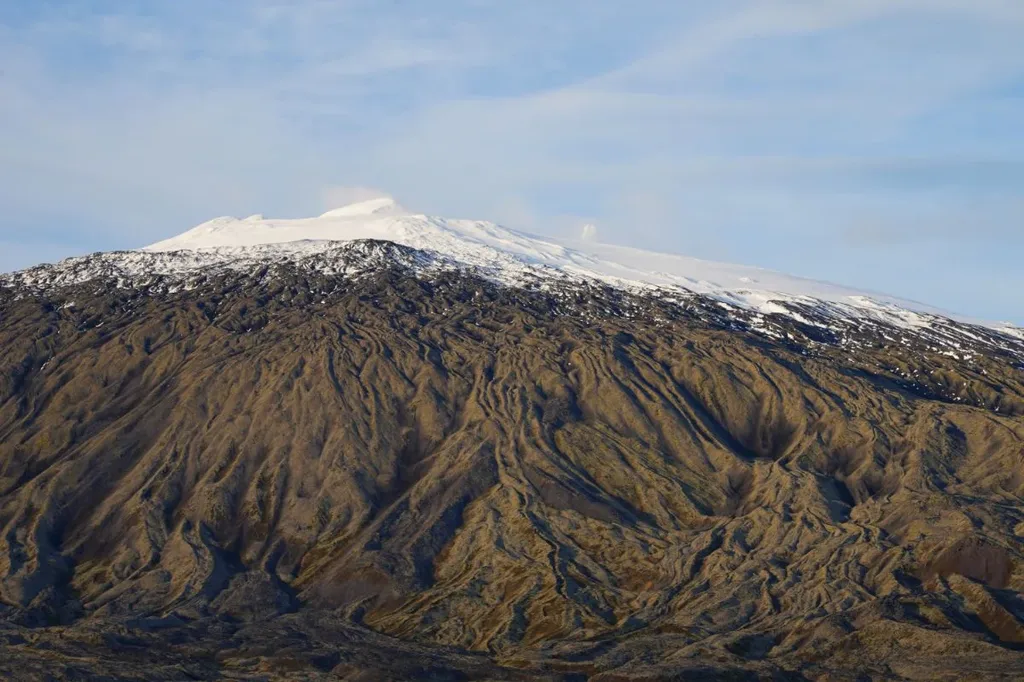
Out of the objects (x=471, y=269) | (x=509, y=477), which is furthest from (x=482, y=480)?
(x=471, y=269)

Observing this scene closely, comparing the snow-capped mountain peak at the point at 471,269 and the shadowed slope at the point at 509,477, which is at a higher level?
the snow-capped mountain peak at the point at 471,269

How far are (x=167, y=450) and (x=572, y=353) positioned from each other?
150 ft

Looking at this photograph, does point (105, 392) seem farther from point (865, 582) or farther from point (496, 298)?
point (865, 582)

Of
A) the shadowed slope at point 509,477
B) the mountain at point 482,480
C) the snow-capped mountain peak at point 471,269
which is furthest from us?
the snow-capped mountain peak at point 471,269

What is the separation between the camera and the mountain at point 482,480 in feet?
336

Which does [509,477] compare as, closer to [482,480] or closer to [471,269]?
[482,480]

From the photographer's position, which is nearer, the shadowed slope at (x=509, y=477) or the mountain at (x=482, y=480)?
the mountain at (x=482, y=480)

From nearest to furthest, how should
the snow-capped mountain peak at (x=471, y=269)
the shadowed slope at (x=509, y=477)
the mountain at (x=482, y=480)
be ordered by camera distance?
the mountain at (x=482, y=480) < the shadowed slope at (x=509, y=477) < the snow-capped mountain peak at (x=471, y=269)

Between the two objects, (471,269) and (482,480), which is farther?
(471,269)

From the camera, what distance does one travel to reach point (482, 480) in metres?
130

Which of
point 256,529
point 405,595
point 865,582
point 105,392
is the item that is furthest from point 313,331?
point 865,582

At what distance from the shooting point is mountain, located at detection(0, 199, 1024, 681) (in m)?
102

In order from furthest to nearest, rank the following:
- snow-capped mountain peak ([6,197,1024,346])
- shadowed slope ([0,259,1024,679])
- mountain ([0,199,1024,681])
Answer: snow-capped mountain peak ([6,197,1024,346]), shadowed slope ([0,259,1024,679]), mountain ([0,199,1024,681])

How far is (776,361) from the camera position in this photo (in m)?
149
